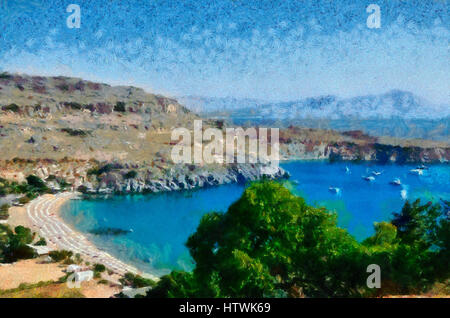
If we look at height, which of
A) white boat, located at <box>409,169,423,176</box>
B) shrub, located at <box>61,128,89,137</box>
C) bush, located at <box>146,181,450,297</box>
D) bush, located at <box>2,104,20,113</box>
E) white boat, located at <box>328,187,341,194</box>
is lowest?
white boat, located at <box>328,187,341,194</box>

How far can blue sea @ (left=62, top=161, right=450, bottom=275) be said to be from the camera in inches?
451

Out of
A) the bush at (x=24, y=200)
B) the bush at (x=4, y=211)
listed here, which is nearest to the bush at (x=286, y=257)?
the bush at (x=4, y=211)

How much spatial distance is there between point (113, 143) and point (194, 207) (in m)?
10.5

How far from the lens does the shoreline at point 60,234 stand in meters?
9.59

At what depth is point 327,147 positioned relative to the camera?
104 feet

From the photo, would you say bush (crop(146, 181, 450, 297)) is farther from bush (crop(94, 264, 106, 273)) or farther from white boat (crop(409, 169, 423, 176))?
white boat (crop(409, 169, 423, 176))

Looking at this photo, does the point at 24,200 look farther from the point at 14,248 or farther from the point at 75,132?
the point at 75,132

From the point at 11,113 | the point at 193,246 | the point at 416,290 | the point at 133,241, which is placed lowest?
the point at 133,241

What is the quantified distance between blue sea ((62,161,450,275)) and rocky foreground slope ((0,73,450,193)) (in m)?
1.42

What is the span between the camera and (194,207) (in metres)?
17.6

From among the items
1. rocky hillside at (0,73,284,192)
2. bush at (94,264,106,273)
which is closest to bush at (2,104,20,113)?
rocky hillside at (0,73,284,192)

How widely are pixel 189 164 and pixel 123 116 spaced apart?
40.9 ft
